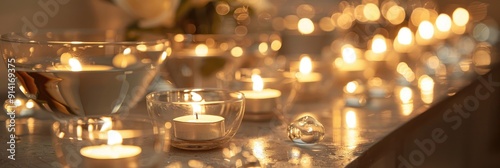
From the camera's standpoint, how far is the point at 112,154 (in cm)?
66

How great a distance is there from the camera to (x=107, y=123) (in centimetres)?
68

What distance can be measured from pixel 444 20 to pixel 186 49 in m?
1.52

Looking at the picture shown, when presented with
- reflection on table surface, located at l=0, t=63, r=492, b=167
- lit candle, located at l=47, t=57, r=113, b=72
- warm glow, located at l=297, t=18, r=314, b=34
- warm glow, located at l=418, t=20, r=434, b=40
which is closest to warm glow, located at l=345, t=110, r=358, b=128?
reflection on table surface, located at l=0, t=63, r=492, b=167

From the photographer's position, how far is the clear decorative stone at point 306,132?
88 cm

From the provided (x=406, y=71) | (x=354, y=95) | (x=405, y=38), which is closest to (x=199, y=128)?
(x=354, y=95)

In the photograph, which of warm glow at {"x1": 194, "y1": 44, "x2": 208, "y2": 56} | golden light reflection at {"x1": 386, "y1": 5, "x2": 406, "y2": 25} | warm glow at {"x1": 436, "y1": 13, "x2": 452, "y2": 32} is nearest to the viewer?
warm glow at {"x1": 194, "y1": 44, "x2": 208, "y2": 56}

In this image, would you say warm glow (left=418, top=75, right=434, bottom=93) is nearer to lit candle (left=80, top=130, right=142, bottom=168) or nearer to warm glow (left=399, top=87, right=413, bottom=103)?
warm glow (left=399, top=87, right=413, bottom=103)

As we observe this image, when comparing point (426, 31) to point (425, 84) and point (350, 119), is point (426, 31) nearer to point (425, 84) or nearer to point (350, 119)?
point (425, 84)

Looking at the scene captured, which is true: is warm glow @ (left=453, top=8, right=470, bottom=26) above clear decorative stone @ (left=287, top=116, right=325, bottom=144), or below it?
above

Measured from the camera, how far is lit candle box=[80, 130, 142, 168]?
25.6 inches

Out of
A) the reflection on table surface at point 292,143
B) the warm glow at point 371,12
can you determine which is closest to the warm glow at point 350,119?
the reflection on table surface at point 292,143

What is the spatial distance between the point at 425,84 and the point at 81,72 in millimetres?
775

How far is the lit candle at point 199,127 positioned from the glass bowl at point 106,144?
0.14 meters

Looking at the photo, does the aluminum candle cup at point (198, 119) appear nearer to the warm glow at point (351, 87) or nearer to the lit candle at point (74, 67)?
the lit candle at point (74, 67)
